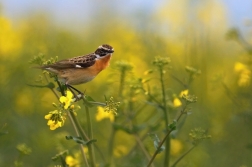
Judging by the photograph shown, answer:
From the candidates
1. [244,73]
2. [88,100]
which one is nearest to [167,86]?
[244,73]

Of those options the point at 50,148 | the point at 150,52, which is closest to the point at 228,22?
the point at 150,52

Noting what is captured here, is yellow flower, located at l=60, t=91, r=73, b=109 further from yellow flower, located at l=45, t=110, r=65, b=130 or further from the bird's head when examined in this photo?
the bird's head

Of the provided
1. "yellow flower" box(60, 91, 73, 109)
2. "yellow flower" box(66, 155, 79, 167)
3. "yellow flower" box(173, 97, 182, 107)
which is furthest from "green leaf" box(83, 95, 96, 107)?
"yellow flower" box(173, 97, 182, 107)

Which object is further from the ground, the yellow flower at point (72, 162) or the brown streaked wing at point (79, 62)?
the brown streaked wing at point (79, 62)

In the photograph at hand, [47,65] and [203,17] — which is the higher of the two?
[47,65]

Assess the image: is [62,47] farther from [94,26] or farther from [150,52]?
[94,26]

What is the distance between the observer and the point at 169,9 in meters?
8.90

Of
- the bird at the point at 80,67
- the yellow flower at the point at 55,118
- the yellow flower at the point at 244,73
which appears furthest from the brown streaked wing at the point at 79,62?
the yellow flower at the point at 244,73

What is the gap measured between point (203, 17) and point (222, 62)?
103 cm

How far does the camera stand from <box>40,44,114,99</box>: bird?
289cm

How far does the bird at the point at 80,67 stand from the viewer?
114 inches

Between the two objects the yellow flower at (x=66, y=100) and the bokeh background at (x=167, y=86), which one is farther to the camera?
the bokeh background at (x=167, y=86)

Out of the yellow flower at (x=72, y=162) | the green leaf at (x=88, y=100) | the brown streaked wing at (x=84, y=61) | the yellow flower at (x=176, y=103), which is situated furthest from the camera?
the yellow flower at (x=176, y=103)

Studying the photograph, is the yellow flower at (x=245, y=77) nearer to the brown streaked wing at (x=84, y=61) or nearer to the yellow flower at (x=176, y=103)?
the yellow flower at (x=176, y=103)
